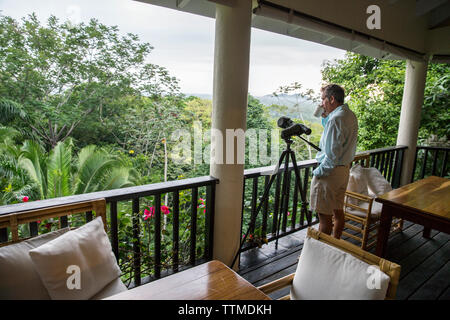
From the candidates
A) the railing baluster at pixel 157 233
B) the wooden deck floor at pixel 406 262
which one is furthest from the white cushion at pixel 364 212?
the railing baluster at pixel 157 233

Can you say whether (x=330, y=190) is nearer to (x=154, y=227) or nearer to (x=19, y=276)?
(x=154, y=227)

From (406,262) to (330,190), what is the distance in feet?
3.34

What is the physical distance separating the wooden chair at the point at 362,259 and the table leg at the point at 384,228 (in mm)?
1094

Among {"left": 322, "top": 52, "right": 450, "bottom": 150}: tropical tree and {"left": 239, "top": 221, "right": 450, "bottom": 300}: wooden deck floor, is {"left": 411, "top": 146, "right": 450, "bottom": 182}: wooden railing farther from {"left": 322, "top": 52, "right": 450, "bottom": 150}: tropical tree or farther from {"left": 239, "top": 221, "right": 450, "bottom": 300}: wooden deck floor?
{"left": 239, "top": 221, "right": 450, "bottom": 300}: wooden deck floor

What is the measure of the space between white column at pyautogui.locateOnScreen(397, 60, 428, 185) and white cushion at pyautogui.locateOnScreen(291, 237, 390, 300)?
3.63 metres

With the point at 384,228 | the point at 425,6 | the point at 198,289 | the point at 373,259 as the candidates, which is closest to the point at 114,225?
the point at 198,289

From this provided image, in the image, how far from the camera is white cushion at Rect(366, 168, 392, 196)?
2.56m

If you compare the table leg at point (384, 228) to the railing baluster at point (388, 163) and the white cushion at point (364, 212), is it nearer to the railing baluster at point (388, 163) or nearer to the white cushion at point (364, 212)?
the white cushion at point (364, 212)

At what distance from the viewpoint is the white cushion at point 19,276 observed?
1.00 metres

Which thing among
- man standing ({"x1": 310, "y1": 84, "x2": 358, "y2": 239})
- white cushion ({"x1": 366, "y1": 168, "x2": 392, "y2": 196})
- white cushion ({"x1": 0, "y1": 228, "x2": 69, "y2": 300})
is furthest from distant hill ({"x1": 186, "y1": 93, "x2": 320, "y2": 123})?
white cushion ({"x1": 0, "y1": 228, "x2": 69, "y2": 300})

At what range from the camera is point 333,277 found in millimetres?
957

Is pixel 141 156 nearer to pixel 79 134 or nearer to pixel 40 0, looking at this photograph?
pixel 79 134

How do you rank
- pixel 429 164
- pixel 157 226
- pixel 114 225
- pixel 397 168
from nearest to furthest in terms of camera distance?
pixel 114 225
pixel 157 226
pixel 397 168
pixel 429 164
